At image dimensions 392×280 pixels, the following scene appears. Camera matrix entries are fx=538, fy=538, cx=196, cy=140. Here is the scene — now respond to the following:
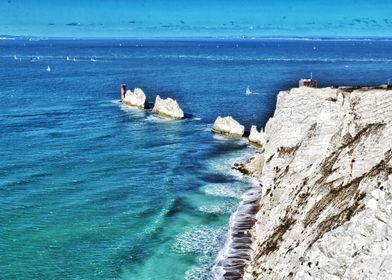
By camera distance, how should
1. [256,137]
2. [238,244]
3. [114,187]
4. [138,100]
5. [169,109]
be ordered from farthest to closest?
[138,100] < [169,109] < [256,137] < [114,187] < [238,244]

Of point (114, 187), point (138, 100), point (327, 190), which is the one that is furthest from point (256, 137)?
point (327, 190)

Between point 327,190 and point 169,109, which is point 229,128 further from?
point 327,190

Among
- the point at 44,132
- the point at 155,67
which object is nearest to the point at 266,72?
the point at 155,67

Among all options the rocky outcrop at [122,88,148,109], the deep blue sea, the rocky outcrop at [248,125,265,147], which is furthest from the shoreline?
the rocky outcrop at [122,88,148,109]

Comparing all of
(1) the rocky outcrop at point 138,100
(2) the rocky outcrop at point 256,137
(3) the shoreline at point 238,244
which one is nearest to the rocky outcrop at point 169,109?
(1) the rocky outcrop at point 138,100

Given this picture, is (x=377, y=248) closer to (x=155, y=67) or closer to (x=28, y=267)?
(x=28, y=267)

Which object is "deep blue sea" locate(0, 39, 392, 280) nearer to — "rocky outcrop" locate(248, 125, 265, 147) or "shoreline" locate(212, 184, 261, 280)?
"shoreline" locate(212, 184, 261, 280)

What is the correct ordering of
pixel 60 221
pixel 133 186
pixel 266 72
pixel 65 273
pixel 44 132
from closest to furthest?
1. pixel 65 273
2. pixel 60 221
3. pixel 133 186
4. pixel 44 132
5. pixel 266 72

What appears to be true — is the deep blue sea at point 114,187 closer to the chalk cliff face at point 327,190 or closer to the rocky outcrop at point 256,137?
the rocky outcrop at point 256,137
